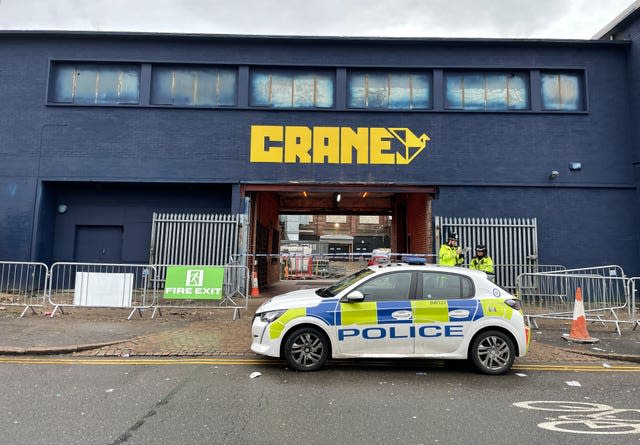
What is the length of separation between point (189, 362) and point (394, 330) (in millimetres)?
3159

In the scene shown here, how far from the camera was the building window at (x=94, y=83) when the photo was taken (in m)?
14.5

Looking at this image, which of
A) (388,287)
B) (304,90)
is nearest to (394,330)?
Answer: (388,287)

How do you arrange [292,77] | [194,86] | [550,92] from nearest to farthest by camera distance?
1. [550,92]
2. [194,86]
3. [292,77]

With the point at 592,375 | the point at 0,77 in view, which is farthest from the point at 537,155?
the point at 0,77

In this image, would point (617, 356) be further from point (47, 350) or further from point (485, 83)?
point (485, 83)

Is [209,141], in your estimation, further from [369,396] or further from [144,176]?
[369,396]

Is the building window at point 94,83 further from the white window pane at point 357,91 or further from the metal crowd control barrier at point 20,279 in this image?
the white window pane at point 357,91

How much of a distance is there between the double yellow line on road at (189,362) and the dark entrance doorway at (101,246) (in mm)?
8495

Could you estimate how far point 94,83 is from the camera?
14586mm

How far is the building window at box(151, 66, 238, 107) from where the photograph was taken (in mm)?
14547

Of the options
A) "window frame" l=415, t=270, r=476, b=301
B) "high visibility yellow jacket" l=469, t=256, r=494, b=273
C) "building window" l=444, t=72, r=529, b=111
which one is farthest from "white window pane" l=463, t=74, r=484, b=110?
"window frame" l=415, t=270, r=476, b=301

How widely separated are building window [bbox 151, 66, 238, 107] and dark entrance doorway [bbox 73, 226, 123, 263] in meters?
4.83

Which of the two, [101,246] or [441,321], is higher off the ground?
[101,246]

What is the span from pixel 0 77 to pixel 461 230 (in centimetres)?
1624
